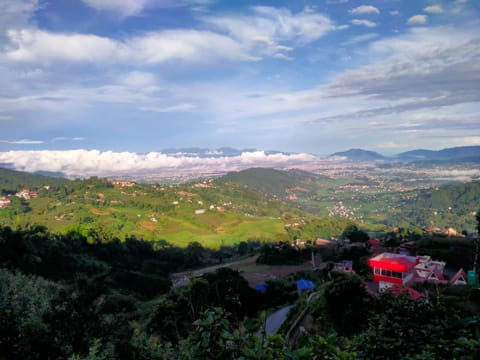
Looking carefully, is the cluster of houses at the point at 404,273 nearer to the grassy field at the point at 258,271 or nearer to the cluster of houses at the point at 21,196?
the grassy field at the point at 258,271

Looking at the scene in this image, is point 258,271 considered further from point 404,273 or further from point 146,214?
point 146,214

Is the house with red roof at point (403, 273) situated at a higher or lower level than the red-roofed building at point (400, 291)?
lower

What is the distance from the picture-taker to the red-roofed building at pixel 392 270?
15523 mm

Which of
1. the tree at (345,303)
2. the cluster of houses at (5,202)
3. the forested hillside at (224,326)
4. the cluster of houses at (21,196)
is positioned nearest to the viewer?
the forested hillside at (224,326)

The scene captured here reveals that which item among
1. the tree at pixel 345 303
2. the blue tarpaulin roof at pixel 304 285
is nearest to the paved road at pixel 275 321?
the tree at pixel 345 303

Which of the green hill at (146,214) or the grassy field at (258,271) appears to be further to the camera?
the green hill at (146,214)

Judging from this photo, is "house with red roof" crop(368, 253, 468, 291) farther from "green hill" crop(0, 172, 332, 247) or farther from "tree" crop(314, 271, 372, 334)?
"green hill" crop(0, 172, 332, 247)

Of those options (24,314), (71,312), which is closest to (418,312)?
(71,312)

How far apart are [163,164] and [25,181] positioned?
223ft

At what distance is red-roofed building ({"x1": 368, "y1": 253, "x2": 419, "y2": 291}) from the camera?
50.9 feet

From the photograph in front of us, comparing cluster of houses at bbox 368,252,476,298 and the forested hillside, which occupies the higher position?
the forested hillside

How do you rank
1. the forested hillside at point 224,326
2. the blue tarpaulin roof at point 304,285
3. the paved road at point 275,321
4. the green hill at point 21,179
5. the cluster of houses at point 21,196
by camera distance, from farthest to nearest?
the green hill at point 21,179 → the cluster of houses at point 21,196 → the blue tarpaulin roof at point 304,285 → the paved road at point 275,321 → the forested hillside at point 224,326

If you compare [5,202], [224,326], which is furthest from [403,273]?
[5,202]

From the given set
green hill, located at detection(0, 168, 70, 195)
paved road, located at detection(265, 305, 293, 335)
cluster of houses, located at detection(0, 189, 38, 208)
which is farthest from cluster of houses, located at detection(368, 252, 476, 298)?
green hill, located at detection(0, 168, 70, 195)
